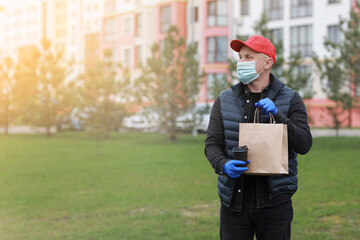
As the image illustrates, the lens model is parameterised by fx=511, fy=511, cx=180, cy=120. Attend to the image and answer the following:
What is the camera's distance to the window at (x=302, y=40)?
4138 cm

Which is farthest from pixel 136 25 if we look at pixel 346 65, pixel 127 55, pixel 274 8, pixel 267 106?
pixel 267 106

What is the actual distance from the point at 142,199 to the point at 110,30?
5257 centimetres

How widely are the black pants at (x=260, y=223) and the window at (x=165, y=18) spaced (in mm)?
49432

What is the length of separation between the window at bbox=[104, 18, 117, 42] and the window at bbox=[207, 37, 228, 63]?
1607cm

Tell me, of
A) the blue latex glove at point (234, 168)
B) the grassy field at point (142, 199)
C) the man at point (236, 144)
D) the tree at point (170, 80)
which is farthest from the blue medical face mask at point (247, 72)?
the tree at point (170, 80)

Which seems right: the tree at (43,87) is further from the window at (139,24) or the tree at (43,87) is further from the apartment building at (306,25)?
the window at (139,24)

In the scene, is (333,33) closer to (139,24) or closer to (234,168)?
(139,24)

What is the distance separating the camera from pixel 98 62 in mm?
22578

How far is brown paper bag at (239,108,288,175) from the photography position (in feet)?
10.5

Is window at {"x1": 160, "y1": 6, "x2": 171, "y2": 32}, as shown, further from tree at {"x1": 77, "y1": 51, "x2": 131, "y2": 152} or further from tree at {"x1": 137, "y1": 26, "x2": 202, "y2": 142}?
tree at {"x1": 77, "y1": 51, "x2": 131, "y2": 152}

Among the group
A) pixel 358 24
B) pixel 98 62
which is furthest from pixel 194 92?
pixel 358 24

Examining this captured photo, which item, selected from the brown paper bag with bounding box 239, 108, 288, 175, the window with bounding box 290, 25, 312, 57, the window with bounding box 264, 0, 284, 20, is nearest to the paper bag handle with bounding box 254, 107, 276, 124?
the brown paper bag with bounding box 239, 108, 288, 175

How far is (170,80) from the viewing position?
26844 mm

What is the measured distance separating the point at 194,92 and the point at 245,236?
24.0 m
